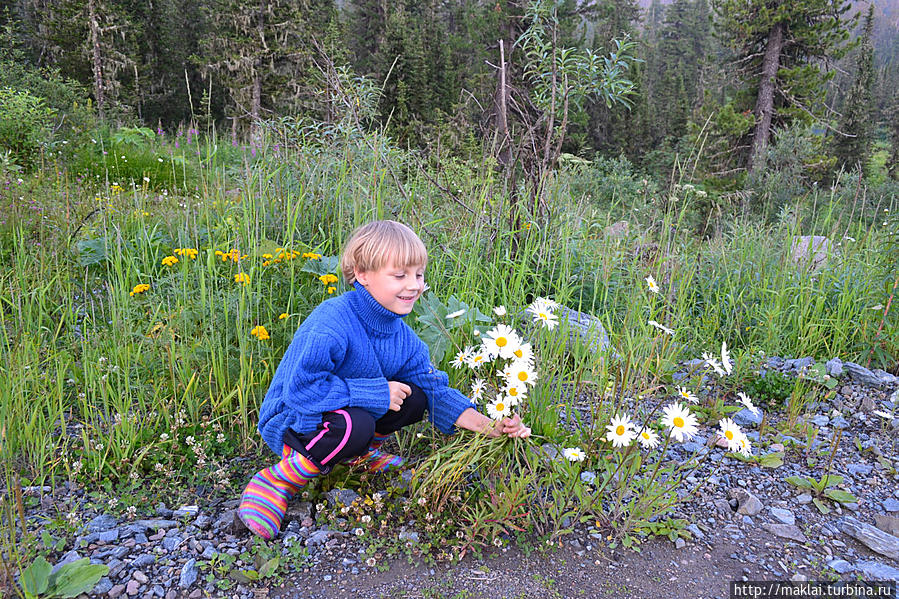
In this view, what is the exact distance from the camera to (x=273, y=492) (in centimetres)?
177

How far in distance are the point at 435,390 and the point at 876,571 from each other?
1461mm

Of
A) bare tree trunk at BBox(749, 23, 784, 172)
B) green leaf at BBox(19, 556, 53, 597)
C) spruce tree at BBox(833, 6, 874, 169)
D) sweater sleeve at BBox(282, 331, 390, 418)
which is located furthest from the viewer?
spruce tree at BBox(833, 6, 874, 169)

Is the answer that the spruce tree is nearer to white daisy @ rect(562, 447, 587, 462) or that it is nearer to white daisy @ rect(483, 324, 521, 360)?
white daisy @ rect(562, 447, 587, 462)

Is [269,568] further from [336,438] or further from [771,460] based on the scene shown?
[771,460]

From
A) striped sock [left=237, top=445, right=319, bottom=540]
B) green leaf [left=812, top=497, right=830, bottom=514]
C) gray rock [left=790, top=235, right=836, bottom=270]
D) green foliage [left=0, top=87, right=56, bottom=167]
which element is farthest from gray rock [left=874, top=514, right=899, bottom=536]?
green foliage [left=0, top=87, right=56, bottom=167]

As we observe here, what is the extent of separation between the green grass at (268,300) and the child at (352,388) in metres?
0.21

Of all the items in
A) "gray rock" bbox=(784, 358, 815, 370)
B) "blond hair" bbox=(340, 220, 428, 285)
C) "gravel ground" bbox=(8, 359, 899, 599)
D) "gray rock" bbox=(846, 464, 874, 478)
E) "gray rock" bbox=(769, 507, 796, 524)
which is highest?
"blond hair" bbox=(340, 220, 428, 285)

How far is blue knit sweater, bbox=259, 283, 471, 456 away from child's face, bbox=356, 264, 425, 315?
31mm

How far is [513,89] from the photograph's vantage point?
10.7ft

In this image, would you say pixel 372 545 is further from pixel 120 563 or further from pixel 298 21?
pixel 298 21

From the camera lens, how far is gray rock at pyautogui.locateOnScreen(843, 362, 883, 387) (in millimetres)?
2885

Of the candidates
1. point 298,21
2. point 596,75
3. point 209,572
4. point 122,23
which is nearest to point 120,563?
point 209,572

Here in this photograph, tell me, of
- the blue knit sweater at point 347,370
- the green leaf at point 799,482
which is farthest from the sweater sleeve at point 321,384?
the green leaf at point 799,482

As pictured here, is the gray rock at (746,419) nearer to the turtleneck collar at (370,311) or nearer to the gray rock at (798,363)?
the gray rock at (798,363)
